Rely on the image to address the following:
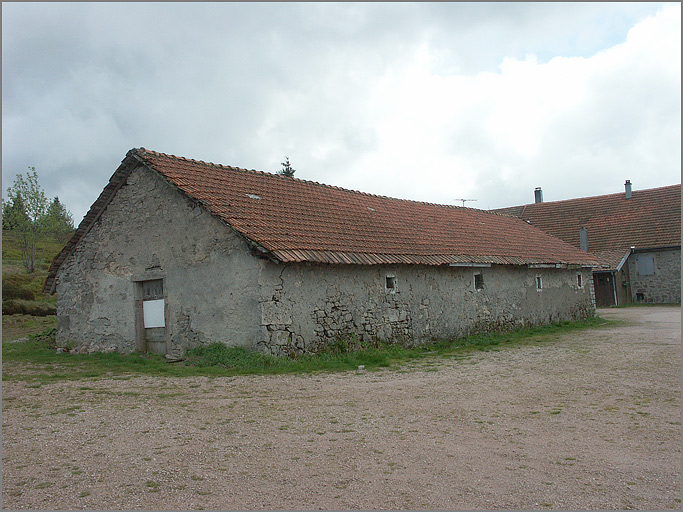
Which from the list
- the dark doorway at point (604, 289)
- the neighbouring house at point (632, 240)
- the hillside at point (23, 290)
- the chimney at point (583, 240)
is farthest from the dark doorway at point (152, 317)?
the chimney at point (583, 240)

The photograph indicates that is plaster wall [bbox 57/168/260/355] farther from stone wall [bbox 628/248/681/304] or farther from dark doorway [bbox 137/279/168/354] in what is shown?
stone wall [bbox 628/248/681/304]

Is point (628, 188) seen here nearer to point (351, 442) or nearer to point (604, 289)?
point (604, 289)

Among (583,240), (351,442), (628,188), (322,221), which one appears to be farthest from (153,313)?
(628,188)

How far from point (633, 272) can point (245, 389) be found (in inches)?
1096

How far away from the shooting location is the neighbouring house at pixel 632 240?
2908 centimetres

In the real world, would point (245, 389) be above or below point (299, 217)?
below

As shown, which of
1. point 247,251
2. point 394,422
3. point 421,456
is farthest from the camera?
point 247,251

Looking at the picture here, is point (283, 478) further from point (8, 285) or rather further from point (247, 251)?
point (8, 285)

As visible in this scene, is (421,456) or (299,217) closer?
(421,456)

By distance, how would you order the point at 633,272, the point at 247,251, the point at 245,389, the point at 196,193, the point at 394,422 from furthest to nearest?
1. the point at 633,272
2. the point at 196,193
3. the point at 247,251
4. the point at 245,389
5. the point at 394,422

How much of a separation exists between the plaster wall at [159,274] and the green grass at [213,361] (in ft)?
1.38

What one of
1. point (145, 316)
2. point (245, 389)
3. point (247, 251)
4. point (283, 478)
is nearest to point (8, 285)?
point (145, 316)

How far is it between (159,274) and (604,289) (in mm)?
24972

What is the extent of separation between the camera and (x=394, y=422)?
6316 mm
